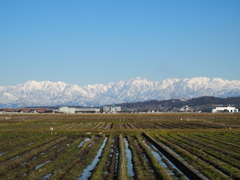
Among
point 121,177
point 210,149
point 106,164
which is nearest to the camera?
point 121,177

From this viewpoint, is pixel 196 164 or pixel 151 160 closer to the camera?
pixel 196 164

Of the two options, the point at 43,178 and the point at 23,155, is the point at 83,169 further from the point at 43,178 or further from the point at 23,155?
the point at 23,155

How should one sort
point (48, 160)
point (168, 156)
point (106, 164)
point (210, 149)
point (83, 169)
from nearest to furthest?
point (83, 169), point (106, 164), point (48, 160), point (168, 156), point (210, 149)

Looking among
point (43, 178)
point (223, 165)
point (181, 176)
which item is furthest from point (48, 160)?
point (223, 165)

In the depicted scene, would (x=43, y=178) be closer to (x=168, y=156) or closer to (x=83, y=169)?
(x=83, y=169)

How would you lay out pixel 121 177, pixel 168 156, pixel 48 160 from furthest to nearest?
pixel 168 156 → pixel 48 160 → pixel 121 177

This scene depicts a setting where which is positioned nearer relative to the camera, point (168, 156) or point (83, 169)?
point (83, 169)

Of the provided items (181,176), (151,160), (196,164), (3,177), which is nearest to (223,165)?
(196,164)

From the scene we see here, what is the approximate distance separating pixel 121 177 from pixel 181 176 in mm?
2898

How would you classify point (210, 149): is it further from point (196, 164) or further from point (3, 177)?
point (3, 177)

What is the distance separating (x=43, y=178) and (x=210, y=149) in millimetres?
12885

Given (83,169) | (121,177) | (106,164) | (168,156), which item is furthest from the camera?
(168,156)

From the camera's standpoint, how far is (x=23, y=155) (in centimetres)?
2112

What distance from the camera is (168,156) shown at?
21672 mm
